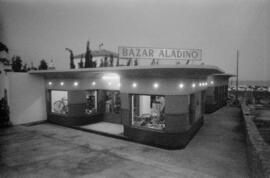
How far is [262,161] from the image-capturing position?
4.16 metres

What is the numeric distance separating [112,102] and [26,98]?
6419 millimetres

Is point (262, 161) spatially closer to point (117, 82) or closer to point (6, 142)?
point (117, 82)

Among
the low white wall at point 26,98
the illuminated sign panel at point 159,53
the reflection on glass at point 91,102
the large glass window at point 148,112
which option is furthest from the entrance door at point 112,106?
the low white wall at point 26,98

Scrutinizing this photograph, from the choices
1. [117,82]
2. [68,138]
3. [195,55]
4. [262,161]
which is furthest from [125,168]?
[117,82]

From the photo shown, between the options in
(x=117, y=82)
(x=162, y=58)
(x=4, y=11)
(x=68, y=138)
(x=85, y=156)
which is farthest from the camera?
(x=117, y=82)

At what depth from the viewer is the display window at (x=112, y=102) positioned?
12.9m

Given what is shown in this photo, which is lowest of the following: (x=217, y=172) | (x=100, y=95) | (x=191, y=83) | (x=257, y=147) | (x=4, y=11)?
(x=217, y=172)

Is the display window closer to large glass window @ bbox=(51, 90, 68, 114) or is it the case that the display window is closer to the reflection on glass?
the reflection on glass

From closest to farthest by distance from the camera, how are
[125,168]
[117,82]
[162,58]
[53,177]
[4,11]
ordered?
[4,11]
[53,177]
[125,168]
[162,58]
[117,82]

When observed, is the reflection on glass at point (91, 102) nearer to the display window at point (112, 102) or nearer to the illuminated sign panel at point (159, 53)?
the display window at point (112, 102)

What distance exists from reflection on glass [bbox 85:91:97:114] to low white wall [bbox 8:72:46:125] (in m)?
3.79

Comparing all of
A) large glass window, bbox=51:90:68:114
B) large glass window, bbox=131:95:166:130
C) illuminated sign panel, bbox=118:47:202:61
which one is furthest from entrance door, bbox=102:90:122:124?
illuminated sign panel, bbox=118:47:202:61

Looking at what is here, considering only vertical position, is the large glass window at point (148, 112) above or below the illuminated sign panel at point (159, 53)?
below

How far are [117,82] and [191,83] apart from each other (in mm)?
5348
